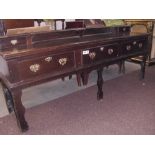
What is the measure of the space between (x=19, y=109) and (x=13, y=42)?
2.33 feet

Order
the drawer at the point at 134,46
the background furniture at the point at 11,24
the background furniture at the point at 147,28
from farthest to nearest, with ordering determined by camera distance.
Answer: the background furniture at the point at 147,28
the background furniture at the point at 11,24
the drawer at the point at 134,46

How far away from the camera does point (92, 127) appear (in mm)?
1810

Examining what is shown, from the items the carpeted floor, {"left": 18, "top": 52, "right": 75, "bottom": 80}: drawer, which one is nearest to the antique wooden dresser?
{"left": 18, "top": 52, "right": 75, "bottom": 80}: drawer

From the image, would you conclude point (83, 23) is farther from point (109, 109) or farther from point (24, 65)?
point (24, 65)

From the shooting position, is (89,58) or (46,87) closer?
(89,58)

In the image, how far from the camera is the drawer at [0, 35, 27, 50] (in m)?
1.82

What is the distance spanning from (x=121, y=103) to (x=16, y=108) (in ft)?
4.12

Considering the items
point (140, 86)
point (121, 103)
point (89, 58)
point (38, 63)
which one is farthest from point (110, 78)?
point (38, 63)

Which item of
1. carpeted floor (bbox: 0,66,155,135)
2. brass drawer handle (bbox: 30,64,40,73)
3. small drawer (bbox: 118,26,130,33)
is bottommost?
carpeted floor (bbox: 0,66,155,135)

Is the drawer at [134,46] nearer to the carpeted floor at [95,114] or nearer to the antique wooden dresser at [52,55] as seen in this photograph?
the antique wooden dresser at [52,55]

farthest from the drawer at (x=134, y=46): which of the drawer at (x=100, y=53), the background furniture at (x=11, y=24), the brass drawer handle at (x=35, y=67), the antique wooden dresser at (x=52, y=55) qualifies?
the background furniture at (x=11, y=24)

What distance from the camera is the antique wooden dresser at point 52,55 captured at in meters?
1.46

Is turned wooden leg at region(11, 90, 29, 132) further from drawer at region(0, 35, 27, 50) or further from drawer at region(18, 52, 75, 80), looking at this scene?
drawer at region(0, 35, 27, 50)

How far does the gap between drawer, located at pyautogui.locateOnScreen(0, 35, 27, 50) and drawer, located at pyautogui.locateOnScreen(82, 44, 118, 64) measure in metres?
0.64
